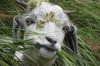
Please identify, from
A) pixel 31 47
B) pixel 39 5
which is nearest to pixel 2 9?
pixel 39 5

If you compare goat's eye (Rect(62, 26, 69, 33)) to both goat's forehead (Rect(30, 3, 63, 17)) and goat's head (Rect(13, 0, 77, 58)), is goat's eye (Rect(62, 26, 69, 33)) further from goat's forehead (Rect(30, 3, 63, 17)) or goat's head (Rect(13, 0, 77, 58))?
goat's forehead (Rect(30, 3, 63, 17))

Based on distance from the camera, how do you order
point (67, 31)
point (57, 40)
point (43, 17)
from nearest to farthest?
point (57, 40) < point (43, 17) < point (67, 31)

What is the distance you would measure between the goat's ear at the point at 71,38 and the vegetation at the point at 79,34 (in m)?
0.09

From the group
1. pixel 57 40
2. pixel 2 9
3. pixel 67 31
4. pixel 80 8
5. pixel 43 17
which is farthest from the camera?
pixel 80 8

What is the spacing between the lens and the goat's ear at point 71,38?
14.6 feet

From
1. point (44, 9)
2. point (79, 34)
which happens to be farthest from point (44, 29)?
point (79, 34)

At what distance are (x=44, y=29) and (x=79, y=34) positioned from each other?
208 centimetres

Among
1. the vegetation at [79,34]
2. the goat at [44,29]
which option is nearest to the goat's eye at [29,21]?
the goat at [44,29]

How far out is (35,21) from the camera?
4102 mm

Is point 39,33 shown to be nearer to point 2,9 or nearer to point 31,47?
point 31,47

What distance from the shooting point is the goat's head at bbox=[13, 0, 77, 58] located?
3758 mm

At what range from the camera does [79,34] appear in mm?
5996

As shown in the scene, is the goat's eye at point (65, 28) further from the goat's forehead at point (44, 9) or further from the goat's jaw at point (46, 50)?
the goat's jaw at point (46, 50)

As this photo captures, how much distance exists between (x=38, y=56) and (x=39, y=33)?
238mm
